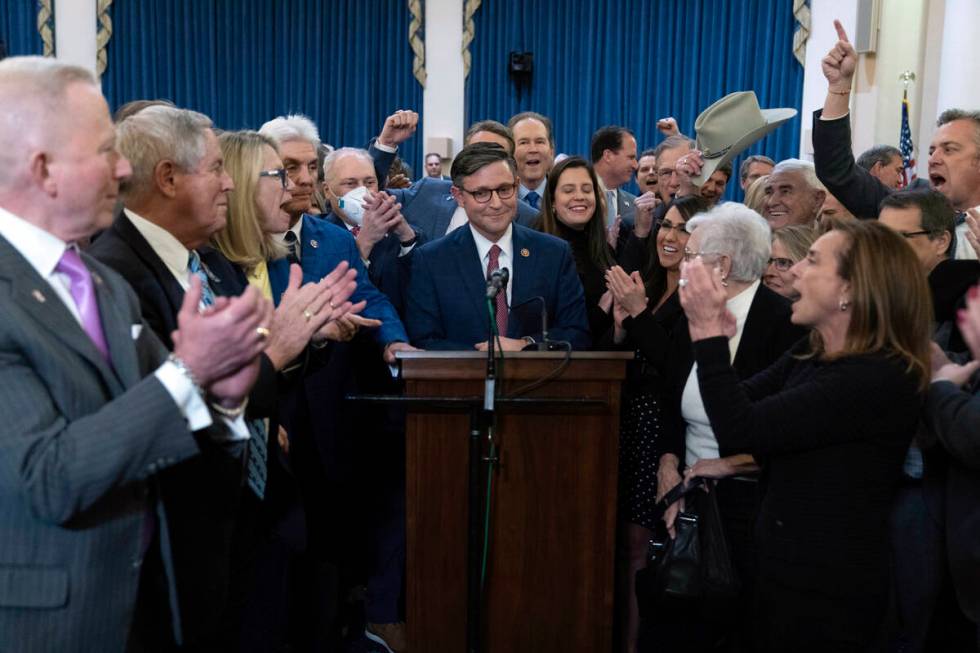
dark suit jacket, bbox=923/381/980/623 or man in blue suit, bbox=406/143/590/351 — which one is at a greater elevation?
man in blue suit, bbox=406/143/590/351

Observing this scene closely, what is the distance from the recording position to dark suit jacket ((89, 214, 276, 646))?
1.70m

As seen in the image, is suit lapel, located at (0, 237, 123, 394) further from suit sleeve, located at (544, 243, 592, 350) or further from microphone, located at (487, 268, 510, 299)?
suit sleeve, located at (544, 243, 592, 350)

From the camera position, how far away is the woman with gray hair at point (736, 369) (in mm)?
2691

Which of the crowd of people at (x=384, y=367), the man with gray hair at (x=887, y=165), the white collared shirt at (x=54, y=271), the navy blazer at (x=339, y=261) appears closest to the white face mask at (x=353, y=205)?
the crowd of people at (x=384, y=367)

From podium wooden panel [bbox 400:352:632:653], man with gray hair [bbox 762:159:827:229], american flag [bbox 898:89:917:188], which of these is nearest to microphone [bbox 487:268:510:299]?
podium wooden panel [bbox 400:352:632:653]

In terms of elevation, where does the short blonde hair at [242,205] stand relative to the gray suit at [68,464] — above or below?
above

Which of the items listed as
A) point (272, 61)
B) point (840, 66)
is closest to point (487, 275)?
point (840, 66)

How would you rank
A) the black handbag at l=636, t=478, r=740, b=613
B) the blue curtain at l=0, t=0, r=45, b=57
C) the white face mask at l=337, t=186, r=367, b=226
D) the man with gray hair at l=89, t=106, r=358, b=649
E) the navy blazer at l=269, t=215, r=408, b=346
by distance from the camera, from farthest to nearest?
the blue curtain at l=0, t=0, r=45, b=57 → the white face mask at l=337, t=186, r=367, b=226 → the navy blazer at l=269, t=215, r=408, b=346 → the black handbag at l=636, t=478, r=740, b=613 → the man with gray hair at l=89, t=106, r=358, b=649

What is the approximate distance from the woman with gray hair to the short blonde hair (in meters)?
1.21

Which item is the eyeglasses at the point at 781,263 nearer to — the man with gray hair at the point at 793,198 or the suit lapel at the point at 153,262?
the man with gray hair at the point at 793,198

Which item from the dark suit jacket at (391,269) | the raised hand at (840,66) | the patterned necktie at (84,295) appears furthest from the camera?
the dark suit jacket at (391,269)

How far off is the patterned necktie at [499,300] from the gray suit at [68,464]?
5.88 ft

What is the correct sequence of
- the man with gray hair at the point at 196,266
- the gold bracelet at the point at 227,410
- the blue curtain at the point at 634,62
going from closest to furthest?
1. the gold bracelet at the point at 227,410
2. the man with gray hair at the point at 196,266
3. the blue curtain at the point at 634,62

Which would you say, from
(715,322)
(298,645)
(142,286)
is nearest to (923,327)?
(715,322)
